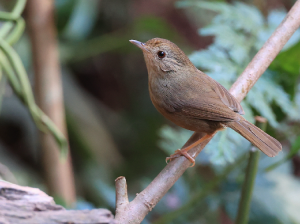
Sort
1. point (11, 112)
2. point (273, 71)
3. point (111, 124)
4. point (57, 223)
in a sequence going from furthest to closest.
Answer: point (111, 124) < point (11, 112) < point (273, 71) < point (57, 223)

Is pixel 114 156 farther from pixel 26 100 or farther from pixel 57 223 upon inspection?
pixel 57 223

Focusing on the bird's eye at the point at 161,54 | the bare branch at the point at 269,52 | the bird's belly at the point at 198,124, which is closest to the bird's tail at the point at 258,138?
the bird's belly at the point at 198,124

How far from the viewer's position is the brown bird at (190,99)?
2.28m

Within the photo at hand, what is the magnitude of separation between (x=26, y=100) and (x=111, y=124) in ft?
9.43

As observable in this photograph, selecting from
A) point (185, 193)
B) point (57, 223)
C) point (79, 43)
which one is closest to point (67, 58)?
point (79, 43)

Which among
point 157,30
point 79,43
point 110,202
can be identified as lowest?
point 110,202

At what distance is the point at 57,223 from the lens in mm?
1273

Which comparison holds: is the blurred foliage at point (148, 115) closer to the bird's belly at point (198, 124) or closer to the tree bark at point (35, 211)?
the bird's belly at point (198, 124)

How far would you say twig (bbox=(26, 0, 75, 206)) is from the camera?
3031mm

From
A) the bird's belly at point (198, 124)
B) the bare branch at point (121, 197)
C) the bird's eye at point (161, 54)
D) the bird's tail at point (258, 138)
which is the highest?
the bird's eye at point (161, 54)

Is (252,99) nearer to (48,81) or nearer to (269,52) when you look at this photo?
(269,52)

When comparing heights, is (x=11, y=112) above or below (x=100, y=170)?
above

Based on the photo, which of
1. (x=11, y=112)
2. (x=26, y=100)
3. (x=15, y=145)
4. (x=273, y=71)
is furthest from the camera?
(x=15, y=145)

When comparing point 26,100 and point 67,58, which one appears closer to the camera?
point 26,100
